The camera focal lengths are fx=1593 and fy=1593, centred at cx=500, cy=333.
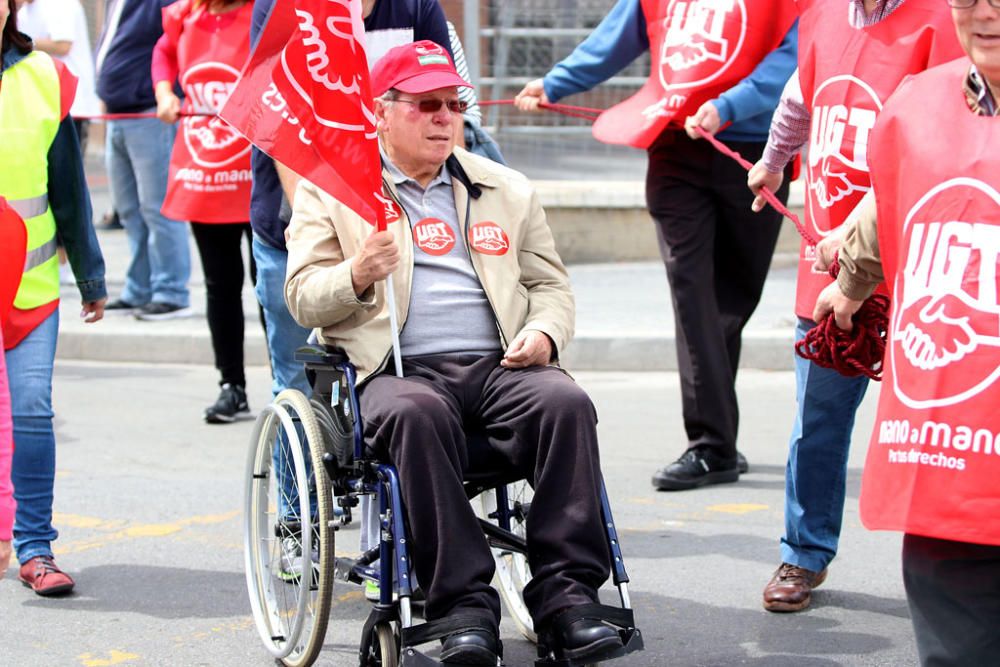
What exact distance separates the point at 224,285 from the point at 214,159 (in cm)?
60

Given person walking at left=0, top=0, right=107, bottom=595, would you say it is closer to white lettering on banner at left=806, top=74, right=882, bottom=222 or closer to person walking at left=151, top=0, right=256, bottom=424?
person walking at left=151, top=0, right=256, bottom=424

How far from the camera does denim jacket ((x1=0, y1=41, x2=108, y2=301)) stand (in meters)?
4.70

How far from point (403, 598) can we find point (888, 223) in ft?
4.70

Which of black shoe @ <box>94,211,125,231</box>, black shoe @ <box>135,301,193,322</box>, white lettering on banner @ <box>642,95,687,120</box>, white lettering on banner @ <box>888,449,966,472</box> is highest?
white lettering on banner @ <box>642,95,687,120</box>

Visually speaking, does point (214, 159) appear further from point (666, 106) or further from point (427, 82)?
point (427, 82)

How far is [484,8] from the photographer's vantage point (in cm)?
1105

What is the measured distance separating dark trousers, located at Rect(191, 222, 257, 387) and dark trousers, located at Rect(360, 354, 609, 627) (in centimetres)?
315

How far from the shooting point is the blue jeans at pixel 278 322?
5035mm

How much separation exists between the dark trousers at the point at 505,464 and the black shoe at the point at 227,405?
3.42 m

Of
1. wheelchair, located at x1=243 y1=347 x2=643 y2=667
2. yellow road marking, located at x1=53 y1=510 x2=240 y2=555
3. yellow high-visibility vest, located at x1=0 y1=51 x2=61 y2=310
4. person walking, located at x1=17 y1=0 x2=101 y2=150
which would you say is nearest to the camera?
wheelchair, located at x1=243 y1=347 x2=643 y2=667

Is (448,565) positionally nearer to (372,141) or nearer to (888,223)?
(372,141)

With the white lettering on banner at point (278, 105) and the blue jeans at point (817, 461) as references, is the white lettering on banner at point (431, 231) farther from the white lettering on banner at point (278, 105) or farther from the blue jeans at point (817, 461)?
the blue jeans at point (817, 461)

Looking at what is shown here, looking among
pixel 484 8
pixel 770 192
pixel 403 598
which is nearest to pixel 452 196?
pixel 770 192

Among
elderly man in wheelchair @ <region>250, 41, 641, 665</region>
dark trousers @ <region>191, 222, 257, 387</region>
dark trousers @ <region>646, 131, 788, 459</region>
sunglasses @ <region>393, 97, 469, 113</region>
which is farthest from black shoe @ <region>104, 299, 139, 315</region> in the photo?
sunglasses @ <region>393, 97, 469, 113</region>
